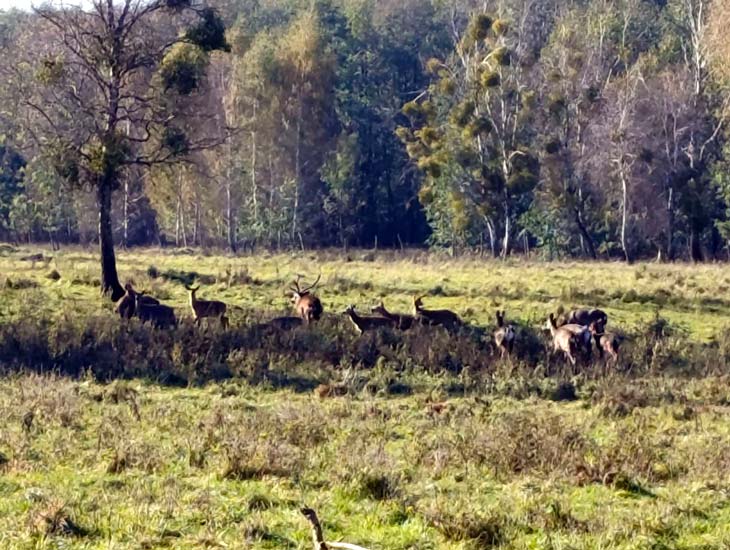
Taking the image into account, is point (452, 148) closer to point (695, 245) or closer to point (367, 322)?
point (695, 245)

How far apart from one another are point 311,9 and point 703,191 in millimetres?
23313

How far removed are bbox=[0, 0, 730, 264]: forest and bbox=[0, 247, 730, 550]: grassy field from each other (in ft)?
76.7

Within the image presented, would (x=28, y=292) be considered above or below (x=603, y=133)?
below

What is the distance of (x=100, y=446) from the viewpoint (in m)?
10.5

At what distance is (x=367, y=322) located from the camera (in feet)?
63.2

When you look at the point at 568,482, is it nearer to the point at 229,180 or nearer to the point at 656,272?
the point at 656,272

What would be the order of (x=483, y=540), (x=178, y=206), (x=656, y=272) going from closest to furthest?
1. (x=483, y=540)
2. (x=656, y=272)
3. (x=178, y=206)

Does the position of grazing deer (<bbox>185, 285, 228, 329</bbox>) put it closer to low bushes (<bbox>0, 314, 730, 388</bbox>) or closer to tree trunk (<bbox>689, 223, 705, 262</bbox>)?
low bushes (<bbox>0, 314, 730, 388</bbox>)

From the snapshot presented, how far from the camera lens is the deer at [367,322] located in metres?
19.1

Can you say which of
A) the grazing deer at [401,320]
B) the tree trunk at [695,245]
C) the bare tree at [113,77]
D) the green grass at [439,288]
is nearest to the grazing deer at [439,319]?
the grazing deer at [401,320]

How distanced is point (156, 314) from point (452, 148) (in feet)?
98.8

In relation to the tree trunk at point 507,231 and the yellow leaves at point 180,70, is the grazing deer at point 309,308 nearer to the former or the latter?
the yellow leaves at point 180,70

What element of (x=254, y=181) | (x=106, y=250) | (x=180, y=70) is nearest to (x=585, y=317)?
(x=180, y=70)

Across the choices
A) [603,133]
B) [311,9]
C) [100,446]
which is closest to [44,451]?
[100,446]
